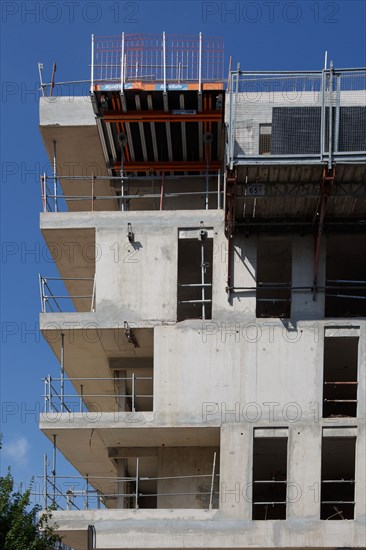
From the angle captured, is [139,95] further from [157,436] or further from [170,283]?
[157,436]

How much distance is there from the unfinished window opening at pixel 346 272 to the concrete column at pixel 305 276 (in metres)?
1.02

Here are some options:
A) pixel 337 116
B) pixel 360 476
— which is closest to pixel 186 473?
pixel 360 476

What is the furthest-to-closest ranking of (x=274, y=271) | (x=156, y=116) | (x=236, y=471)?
(x=274, y=271) < (x=156, y=116) < (x=236, y=471)

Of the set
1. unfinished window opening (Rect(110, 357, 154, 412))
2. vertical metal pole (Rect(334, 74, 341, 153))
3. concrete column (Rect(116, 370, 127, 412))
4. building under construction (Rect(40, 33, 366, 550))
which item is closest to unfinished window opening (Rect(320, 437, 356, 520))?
building under construction (Rect(40, 33, 366, 550))

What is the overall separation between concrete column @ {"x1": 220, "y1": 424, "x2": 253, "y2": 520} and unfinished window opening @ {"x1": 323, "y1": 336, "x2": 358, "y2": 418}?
256cm

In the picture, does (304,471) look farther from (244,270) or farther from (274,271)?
(274,271)

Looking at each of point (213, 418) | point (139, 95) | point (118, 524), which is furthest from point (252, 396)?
point (139, 95)

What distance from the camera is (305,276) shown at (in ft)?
84.9

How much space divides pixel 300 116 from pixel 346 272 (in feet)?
25.0

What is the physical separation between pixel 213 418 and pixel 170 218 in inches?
224

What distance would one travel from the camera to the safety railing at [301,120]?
929 inches

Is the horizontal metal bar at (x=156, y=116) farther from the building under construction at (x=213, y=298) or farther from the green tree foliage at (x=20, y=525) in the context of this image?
the green tree foliage at (x=20, y=525)

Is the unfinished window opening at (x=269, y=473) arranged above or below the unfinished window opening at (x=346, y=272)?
below

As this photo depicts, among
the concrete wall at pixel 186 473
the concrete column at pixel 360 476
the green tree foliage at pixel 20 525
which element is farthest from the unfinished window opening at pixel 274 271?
the green tree foliage at pixel 20 525
